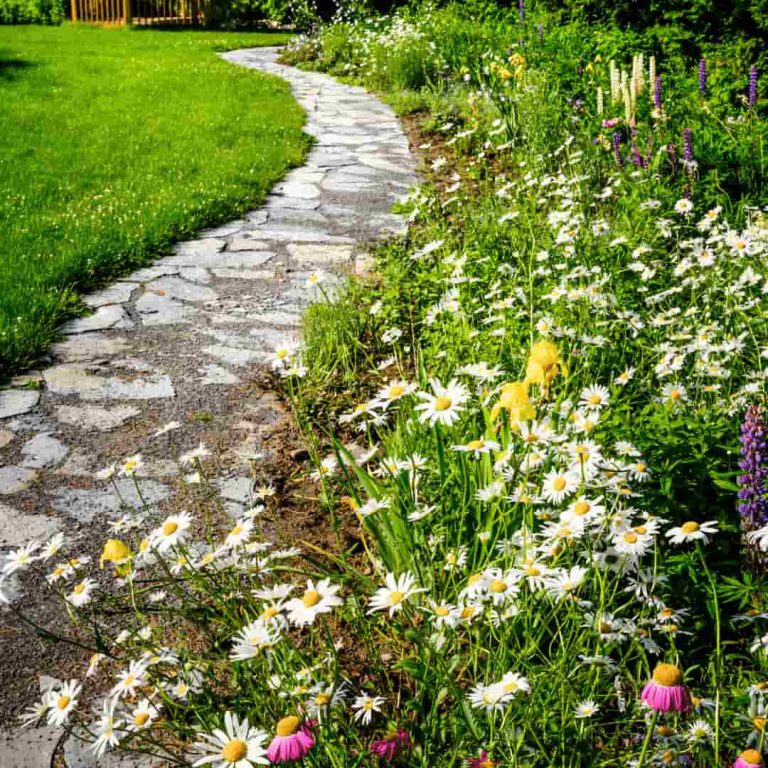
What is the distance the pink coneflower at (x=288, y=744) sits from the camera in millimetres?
1170

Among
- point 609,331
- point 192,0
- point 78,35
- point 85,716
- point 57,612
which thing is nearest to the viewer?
point 85,716

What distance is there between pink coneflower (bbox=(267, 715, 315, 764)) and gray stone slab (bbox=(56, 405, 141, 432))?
7.67ft

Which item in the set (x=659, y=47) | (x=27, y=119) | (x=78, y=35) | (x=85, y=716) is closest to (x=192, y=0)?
(x=78, y=35)

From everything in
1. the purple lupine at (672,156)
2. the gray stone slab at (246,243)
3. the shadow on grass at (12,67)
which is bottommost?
the gray stone slab at (246,243)

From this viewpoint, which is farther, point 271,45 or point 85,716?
point 271,45

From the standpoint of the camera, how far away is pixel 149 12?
18.2 meters

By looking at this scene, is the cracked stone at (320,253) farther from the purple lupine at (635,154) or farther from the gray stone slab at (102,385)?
the purple lupine at (635,154)

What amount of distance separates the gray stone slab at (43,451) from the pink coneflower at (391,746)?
2.00 meters

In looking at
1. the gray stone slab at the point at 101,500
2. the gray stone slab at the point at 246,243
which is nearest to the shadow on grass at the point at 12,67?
the gray stone slab at the point at 246,243

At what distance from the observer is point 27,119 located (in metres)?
8.08

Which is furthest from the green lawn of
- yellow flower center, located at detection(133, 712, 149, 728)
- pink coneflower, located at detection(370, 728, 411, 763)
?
pink coneflower, located at detection(370, 728, 411, 763)

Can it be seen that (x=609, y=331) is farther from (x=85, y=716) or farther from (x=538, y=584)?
(x=85, y=716)

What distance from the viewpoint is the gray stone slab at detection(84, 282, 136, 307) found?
14.7 feet

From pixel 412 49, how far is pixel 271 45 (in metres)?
6.68
